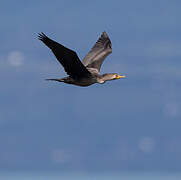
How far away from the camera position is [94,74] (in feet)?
76.3

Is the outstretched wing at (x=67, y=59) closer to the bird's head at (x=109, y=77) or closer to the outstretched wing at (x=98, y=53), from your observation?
the bird's head at (x=109, y=77)

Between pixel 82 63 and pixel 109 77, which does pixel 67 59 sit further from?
pixel 109 77

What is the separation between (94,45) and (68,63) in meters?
4.73

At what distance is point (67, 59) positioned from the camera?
71.5 feet

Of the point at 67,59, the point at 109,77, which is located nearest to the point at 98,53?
the point at 109,77

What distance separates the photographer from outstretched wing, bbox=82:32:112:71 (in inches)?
993

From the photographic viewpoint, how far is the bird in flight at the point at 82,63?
68.8ft

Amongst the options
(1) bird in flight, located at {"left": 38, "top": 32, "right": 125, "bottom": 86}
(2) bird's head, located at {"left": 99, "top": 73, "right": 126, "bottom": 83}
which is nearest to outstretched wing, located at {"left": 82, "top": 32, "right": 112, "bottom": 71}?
(1) bird in flight, located at {"left": 38, "top": 32, "right": 125, "bottom": 86}

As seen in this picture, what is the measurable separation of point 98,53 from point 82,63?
12.2 ft

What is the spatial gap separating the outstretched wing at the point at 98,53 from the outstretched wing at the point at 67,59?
2343 mm

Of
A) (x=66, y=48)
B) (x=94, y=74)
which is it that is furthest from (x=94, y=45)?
(x=66, y=48)

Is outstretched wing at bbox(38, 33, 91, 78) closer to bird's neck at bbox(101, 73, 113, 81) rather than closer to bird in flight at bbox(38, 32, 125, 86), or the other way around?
bird in flight at bbox(38, 32, 125, 86)

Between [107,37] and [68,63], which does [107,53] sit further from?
[68,63]

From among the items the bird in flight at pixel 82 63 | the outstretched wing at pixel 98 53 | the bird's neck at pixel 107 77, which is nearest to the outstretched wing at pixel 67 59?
the bird in flight at pixel 82 63
